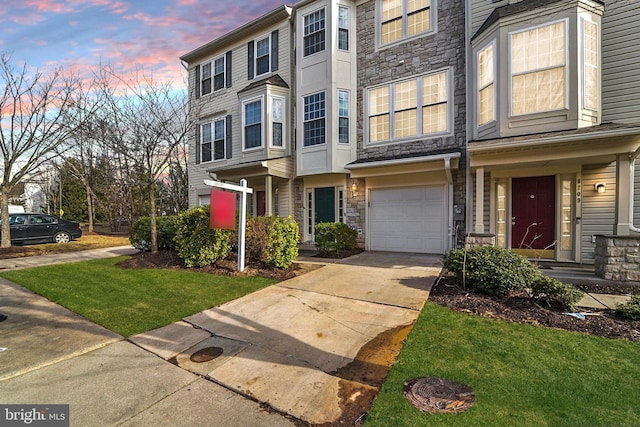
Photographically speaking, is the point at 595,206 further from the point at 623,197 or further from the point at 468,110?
the point at 468,110

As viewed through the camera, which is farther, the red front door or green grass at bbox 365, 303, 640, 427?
the red front door

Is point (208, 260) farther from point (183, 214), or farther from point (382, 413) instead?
point (382, 413)

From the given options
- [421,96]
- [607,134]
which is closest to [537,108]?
[607,134]

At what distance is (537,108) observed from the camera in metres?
7.35

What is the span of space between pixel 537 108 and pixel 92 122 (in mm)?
14429

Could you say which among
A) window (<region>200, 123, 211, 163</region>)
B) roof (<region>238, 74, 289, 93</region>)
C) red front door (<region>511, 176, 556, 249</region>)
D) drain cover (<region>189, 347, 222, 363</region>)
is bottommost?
drain cover (<region>189, 347, 222, 363</region>)

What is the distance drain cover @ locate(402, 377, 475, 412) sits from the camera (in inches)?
97.4

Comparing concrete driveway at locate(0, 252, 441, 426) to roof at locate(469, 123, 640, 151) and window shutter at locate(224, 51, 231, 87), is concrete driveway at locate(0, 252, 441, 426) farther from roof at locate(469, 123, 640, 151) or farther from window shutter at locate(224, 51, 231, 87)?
window shutter at locate(224, 51, 231, 87)

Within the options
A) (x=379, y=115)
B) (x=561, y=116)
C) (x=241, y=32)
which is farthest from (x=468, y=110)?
(x=241, y=32)

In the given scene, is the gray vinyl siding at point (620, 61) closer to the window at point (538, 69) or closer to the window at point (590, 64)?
the window at point (590, 64)

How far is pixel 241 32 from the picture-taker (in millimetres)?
13500

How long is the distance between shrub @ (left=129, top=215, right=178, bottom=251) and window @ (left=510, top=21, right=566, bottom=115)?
32.9ft

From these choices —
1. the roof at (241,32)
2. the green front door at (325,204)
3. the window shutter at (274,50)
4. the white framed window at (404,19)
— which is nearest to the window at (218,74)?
the roof at (241,32)

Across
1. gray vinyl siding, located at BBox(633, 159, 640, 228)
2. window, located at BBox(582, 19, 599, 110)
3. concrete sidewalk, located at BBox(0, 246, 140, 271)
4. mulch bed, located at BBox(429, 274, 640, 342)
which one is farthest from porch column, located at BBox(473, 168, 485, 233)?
Answer: concrete sidewalk, located at BBox(0, 246, 140, 271)
